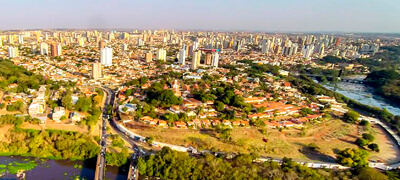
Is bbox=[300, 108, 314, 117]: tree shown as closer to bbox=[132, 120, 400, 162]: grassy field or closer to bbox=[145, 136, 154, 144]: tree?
bbox=[132, 120, 400, 162]: grassy field

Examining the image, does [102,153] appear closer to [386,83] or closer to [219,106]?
[219,106]

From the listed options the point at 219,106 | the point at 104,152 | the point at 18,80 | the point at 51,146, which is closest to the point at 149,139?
the point at 104,152

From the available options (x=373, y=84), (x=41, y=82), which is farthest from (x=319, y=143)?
(x=373, y=84)

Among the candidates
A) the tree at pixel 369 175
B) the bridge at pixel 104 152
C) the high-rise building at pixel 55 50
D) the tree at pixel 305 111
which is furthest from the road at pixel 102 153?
the high-rise building at pixel 55 50

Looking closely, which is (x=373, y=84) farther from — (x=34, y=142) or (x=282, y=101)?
(x=34, y=142)

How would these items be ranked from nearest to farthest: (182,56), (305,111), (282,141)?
(282,141) → (305,111) → (182,56)

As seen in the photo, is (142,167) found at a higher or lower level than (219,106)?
lower

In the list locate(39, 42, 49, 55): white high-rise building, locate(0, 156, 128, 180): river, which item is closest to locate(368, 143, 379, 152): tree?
locate(0, 156, 128, 180): river
